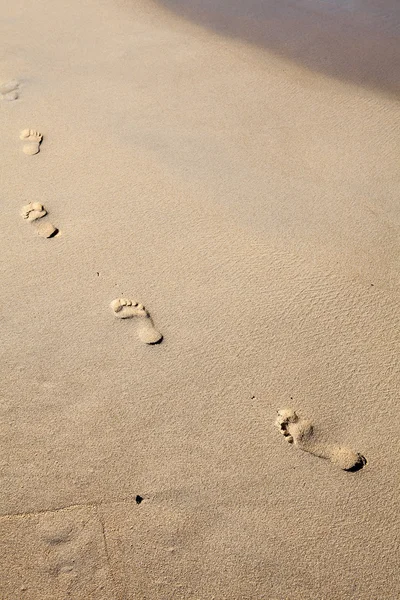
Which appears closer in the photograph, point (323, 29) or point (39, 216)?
point (39, 216)

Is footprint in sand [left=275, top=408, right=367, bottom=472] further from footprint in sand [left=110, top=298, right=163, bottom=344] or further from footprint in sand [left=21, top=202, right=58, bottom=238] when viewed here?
footprint in sand [left=21, top=202, right=58, bottom=238]

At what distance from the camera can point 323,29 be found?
175 inches

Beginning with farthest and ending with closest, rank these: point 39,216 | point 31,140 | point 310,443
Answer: point 31,140 < point 39,216 < point 310,443

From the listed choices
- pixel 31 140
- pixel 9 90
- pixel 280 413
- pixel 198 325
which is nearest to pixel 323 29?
pixel 9 90

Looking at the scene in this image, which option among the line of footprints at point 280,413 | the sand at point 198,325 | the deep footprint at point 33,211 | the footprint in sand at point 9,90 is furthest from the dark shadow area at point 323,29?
the deep footprint at point 33,211

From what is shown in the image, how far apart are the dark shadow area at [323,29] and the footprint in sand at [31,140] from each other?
1744 millimetres

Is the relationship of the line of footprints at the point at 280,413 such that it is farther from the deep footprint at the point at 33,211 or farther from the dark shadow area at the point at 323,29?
the dark shadow area at the point at 323,29

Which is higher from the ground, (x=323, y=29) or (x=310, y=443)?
(x=323, y=29)

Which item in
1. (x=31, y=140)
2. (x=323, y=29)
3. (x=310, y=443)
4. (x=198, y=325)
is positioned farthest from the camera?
(x=323, y=29)

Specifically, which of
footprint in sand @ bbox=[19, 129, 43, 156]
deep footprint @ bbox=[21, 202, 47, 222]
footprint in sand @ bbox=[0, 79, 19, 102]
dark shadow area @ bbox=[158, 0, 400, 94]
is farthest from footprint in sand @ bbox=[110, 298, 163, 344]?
dark shadow area @ bbox=[158, 0, 400, 94]

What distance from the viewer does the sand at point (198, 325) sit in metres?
1.82

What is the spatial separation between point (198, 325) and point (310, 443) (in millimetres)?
633

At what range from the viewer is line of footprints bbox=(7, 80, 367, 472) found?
202 cm

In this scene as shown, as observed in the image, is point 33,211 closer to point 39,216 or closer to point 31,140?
point 39,216
